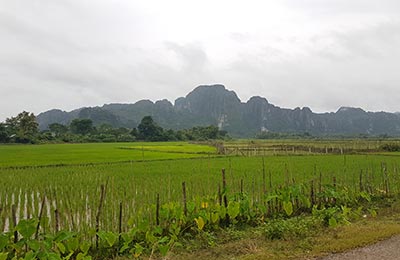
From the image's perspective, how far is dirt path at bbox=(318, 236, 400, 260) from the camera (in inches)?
174

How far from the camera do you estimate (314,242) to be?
5.07 meters

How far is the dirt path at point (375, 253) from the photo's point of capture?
4422mm

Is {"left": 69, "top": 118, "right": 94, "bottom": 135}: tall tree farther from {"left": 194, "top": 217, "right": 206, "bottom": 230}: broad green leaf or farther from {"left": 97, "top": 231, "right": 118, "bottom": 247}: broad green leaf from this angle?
{"left": 97, "top": 231, "right": 118, "bottom": 247}: broad green leaf

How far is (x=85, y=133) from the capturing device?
222 feet

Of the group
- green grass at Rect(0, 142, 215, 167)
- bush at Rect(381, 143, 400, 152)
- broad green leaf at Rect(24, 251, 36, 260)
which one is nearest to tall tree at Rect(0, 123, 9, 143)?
green grass at Rect(0, 142, 215, 167)

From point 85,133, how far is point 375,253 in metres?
67.9

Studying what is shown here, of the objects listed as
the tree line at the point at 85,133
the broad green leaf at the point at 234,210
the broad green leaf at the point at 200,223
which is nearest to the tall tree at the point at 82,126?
the tree line at the point at 85,133

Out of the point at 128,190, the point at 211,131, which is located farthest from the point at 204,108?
the point at 128,190

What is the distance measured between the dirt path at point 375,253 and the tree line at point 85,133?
50.6m

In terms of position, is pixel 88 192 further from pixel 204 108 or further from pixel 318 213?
pixel 204 108

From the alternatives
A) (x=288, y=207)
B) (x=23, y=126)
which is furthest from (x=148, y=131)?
(x=288, y=207)

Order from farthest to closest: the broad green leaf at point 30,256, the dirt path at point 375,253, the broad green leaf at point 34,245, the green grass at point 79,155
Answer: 1. the green grass at point 79,155
2. the dirt path at point 375,253
3. the broad green leaf at point 34,245
4. the broad green leaf at point 30,256

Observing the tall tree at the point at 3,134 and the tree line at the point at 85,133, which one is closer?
the tall tree at the point at 3,134

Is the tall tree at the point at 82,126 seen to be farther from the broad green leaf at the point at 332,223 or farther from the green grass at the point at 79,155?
the broad green leaf at the point at 332,223
